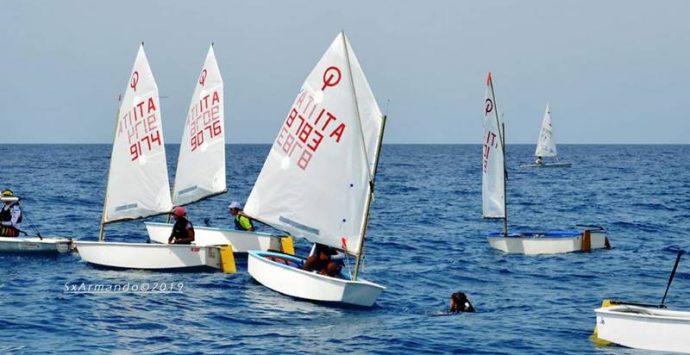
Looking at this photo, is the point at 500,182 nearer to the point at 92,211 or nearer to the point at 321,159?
the point at 321,159

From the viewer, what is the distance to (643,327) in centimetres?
2019

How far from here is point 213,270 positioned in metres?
30.1

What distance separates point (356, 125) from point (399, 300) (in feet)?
18.2

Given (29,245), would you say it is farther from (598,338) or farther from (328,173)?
(598,338)

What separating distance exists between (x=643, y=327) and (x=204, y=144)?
812 inches

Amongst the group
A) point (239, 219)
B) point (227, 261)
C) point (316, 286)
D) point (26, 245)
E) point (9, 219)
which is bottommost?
point (316, 286)

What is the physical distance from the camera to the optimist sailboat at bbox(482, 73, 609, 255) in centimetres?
3806

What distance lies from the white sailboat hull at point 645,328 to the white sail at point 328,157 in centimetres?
730

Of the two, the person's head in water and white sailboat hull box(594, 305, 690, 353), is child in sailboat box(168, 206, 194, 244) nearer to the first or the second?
the person's head in water

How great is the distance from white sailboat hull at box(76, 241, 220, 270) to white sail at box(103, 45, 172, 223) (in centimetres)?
254

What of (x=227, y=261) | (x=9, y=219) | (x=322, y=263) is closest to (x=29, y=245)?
(x=9, y=219)

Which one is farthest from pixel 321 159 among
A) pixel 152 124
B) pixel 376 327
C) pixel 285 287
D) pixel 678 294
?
pixel 678 294

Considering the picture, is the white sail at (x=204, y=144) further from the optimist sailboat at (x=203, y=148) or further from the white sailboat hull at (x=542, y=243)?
the white sailboat hull at (x=542, y=243)

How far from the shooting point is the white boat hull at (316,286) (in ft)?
80.1
